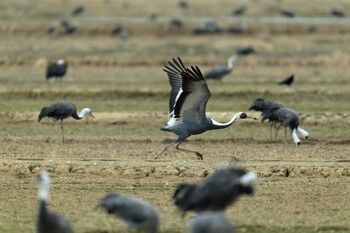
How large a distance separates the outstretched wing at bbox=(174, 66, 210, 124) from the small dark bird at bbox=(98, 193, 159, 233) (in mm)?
7046

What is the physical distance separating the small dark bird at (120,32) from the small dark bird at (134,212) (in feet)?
153

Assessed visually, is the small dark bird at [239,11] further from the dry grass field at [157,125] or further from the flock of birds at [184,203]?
the flock of birds at [184,203]

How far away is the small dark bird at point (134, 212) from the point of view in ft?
38.5

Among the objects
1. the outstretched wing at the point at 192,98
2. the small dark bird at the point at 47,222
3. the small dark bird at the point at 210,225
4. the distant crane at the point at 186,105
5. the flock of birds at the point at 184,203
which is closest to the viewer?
the small dark bird at the point at 210,225

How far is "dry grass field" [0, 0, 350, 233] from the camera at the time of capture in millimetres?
15227

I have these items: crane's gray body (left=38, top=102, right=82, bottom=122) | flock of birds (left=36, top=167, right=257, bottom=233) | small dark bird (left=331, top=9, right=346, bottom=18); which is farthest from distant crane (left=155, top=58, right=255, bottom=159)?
small dark bird (left=331, top=9, right=346, bottom=18)

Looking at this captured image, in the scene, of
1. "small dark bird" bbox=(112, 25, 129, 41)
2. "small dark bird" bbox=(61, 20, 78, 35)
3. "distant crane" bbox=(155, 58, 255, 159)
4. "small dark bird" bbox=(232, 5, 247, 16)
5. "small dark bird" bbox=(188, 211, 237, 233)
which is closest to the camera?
"small dark bird" bbox=(188, 211, 237, 233)

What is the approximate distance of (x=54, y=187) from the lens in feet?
55.4

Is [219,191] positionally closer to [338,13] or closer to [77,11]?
[77,11]

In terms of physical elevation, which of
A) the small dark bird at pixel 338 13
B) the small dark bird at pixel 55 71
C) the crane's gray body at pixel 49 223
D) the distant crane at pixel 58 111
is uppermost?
the crane's gray body at pixel 49 223

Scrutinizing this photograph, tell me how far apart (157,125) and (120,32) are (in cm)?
3199

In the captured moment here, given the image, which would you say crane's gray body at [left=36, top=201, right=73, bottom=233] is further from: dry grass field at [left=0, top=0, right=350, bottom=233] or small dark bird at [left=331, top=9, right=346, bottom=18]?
small dark bird at [left=331, top=9, right=346, bottom=18]

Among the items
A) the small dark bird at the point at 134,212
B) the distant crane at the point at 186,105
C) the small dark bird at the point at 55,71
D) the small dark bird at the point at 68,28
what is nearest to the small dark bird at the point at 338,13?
the small dark bird at the point at 68,28

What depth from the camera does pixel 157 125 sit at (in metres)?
Result: 27.6
